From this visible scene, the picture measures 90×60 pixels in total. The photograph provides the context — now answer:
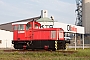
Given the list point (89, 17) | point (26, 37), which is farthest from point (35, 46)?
point (89, 17)

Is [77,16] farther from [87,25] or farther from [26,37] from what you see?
[26,37]

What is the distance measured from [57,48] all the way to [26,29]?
426 cm

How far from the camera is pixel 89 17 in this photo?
86.6 meters

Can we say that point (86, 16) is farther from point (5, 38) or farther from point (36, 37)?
point (36, 37)

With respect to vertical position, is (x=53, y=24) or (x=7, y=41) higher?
(x=53, y=24)

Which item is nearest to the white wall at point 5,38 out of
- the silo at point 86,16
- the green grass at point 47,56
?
the green grass at point 47,56

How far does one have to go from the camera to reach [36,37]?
24906 mm

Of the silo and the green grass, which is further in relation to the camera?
the silo

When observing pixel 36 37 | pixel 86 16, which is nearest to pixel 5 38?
pixel 36 37

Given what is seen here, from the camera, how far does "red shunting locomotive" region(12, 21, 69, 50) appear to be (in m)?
24.4

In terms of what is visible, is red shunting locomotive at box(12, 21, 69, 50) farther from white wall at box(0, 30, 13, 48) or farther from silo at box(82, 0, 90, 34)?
silo at box(82, 0, 90, 34)

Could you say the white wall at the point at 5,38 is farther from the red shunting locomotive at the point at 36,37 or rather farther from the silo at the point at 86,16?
the silo at the point at 86,16

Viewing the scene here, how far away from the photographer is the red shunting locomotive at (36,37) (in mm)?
24359

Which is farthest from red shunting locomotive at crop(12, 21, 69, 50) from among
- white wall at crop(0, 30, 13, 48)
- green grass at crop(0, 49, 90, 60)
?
white wall at crop(0, 30, 13, 48)
